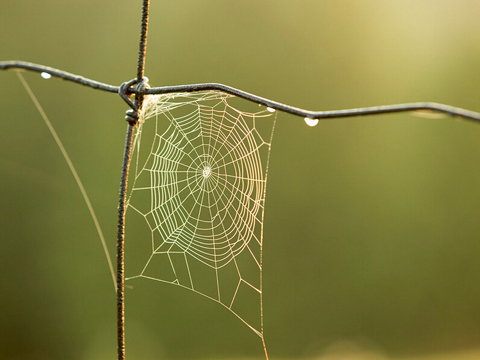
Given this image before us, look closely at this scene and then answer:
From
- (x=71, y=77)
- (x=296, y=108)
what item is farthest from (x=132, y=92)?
(x=296, y=108)

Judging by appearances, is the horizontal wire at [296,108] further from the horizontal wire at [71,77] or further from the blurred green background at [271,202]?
the blurred green background at [271,202]

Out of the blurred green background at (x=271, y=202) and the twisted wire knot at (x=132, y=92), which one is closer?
the twisted wire knot at (x=132, y=92)

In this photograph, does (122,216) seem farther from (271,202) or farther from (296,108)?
(271,202)

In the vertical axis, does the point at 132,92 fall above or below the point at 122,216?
above

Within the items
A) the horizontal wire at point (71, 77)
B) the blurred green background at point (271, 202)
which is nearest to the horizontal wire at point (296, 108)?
the horizontal wire at point (71, 77)

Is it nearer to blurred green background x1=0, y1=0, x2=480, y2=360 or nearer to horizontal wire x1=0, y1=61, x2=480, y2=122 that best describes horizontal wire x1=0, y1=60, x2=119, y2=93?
horizontal wire x1=0, y1=61, x2=480, y2=122

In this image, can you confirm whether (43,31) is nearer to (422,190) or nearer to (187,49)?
(187,49)

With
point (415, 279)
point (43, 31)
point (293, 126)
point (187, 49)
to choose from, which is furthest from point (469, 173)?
point (43, 31)

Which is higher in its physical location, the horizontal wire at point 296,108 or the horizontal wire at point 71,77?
the horizontal wire at point 71,77

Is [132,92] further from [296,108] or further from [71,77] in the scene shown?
[296,108]

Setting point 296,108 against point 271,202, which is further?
point 271,202

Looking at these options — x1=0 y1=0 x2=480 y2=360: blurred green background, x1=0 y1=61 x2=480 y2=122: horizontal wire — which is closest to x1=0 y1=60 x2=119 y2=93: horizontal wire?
x1=0 y1=61 x2=480 y2=122: horizontal wire
